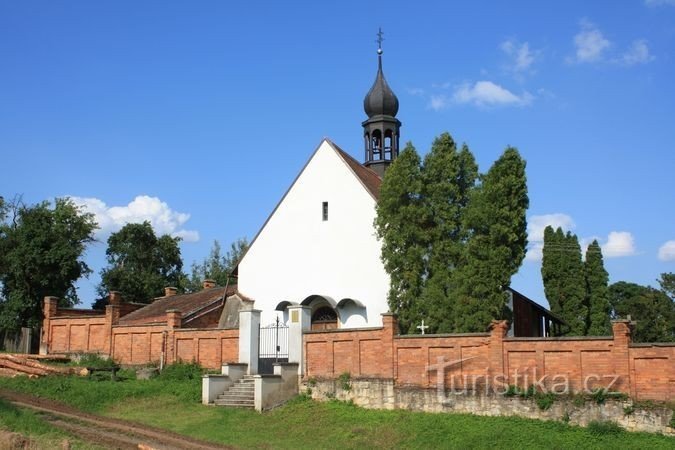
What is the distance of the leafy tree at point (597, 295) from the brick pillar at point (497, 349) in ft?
55.3

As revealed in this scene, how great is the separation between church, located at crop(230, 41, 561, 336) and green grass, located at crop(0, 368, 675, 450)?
563 centimetres

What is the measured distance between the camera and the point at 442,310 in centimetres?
2195

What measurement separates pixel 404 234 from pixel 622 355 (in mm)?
9079

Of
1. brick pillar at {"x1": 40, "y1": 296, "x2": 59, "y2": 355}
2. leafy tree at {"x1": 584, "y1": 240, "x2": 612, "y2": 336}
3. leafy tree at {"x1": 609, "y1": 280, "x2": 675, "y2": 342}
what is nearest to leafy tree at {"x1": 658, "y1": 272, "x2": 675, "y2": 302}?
leafy tree at {"x1": 609, "y1": 280, "x2": 675, "y2": 342}

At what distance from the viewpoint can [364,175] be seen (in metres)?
29.9

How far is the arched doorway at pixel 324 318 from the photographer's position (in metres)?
27.5

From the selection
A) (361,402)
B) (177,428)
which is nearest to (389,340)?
(361,402)

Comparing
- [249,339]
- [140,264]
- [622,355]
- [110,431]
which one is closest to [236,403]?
[249,339]

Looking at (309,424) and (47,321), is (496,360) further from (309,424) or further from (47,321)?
(47,321)

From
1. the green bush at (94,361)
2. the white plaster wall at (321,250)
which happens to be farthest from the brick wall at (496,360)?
the green bush at (94,361)

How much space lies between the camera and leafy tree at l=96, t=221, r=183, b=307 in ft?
176

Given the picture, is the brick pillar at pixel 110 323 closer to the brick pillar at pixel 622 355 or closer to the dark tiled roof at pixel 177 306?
the dark tiled roof at pixel 177 306

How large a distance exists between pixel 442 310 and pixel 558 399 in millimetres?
5447

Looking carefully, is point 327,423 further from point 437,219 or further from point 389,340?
point 437,219
